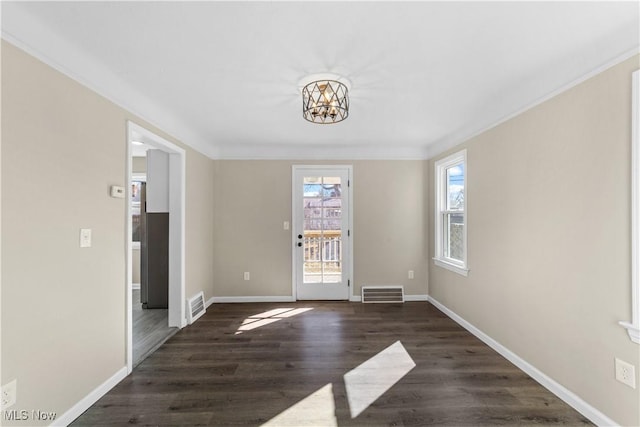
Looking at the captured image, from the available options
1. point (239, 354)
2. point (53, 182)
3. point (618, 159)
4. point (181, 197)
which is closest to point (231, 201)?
point (181, 197)

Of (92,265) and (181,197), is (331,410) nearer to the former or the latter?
(92,265)

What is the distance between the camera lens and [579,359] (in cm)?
194

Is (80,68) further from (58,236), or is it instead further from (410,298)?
(410,298)

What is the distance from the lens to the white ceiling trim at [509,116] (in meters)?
1.69

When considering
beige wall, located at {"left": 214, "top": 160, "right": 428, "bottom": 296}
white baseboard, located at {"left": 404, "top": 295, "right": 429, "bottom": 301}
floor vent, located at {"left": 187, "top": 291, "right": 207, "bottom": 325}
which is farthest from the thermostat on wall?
white baseboard, located at {"left": 404, "top": 295, "right": 429, "bottom": 301}

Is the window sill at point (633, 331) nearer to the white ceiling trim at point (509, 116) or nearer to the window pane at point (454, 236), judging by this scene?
the white ceiling trim at point (509, 116)

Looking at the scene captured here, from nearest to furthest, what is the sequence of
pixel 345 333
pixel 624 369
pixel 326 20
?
pixel 326 20, pixel 624 369, pixel 345 333

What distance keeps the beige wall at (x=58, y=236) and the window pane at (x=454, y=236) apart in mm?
3601

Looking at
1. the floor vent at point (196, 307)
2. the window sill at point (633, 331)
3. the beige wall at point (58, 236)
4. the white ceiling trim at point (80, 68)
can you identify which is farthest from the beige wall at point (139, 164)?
the window sill at point (633, 331)

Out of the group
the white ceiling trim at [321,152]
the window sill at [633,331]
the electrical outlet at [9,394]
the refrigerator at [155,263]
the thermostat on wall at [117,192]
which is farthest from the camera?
the white ceiling trim at [321,152]

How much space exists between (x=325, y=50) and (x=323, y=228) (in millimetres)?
2901

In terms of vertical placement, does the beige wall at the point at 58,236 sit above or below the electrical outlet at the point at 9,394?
above

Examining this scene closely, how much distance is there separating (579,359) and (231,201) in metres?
4.07

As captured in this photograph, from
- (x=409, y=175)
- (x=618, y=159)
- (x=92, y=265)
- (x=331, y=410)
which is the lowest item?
(x=331, y=410)
